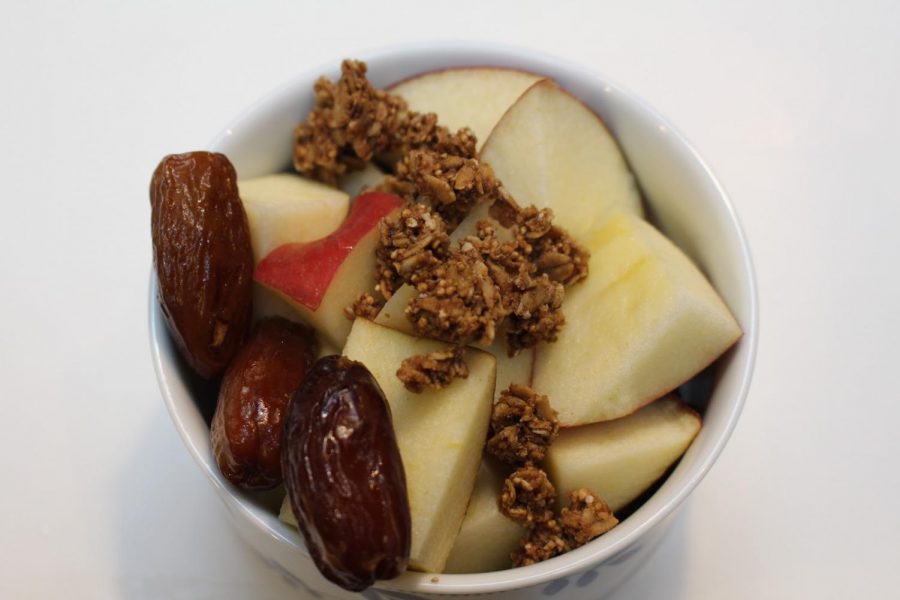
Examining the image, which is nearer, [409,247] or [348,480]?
[348,480]

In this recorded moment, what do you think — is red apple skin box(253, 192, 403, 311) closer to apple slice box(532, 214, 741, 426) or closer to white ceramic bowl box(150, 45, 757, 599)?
white ceramic bowl box(150, 45, 757, 599)

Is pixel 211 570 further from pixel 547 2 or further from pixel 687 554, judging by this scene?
pixel 547 2

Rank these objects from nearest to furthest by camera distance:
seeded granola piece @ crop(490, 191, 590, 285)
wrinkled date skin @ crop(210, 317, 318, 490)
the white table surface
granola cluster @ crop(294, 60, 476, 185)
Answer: wrinkled date skin @ crop(210, 317, 318, 490) < seeded granola piece @ crop(490, 191, 590, 285) < granola cluster @ crop(294, 60, 476, 185) < the white table surface

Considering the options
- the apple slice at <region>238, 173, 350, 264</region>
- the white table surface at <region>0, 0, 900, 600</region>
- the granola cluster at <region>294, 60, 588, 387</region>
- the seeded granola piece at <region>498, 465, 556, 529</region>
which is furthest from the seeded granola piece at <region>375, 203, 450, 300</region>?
the white table surface at <region>0, 0, 900, 600</region>

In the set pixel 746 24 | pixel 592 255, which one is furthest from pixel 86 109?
pixel 746 24

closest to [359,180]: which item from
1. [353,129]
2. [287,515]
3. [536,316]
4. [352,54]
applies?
[353,129]

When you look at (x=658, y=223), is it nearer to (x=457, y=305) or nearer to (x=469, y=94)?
(x=469, y=94)

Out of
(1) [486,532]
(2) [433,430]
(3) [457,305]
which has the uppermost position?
(3) [457,305]
